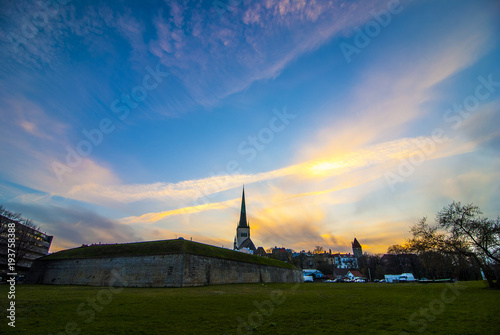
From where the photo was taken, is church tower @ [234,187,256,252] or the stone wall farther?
church tower @ [234,187,256,252]

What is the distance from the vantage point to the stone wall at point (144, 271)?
1297 inches

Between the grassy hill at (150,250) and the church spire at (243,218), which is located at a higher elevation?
the church spire at (243,218)

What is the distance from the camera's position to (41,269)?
1726 inches

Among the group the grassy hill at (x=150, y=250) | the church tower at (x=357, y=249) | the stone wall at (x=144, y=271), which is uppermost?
the church tower at (x=357, y=249)

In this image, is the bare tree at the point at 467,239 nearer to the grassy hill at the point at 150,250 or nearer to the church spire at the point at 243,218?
the grassy hill at the point at 150,250

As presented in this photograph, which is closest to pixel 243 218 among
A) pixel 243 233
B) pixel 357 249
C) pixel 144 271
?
pixel 243 233

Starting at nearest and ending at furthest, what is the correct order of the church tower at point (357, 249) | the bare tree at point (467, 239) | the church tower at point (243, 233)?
the bare tree at point (467, 239)
the church tower at point (243, 233)
the church tower at point (357, 249)

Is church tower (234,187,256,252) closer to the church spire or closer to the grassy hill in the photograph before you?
the church spire

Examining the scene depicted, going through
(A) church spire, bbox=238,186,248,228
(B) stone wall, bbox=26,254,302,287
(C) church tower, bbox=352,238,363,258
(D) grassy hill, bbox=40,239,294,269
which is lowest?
(B) stone wall, bbox=26,254,302,287

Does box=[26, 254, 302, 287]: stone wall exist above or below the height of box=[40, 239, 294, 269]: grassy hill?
below

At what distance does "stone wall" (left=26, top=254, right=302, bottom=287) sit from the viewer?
32.9 meters

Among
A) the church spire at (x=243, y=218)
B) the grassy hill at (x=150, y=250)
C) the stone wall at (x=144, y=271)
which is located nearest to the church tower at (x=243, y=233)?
the church spire at (x=243, y=218)

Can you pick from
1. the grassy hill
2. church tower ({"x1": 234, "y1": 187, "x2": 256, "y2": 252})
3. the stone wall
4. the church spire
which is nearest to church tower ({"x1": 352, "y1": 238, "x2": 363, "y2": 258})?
church tower ({"x1": 234, "y1": 187, "x2": 256, "y2": 252})

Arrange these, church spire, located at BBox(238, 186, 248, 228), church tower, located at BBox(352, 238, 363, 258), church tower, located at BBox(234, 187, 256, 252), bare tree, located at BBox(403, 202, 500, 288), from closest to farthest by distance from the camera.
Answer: bare tree, located at BBox(403, 202, 500, 288) → church tower, located at BBox(234, 187, 256, 252) → church spire, located at BBox(238, 186, 248, 228) → church tower, located at BBox(352, 238, 363, 258)
